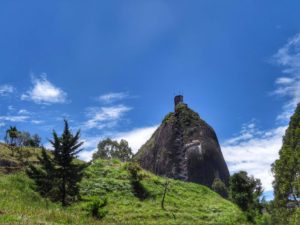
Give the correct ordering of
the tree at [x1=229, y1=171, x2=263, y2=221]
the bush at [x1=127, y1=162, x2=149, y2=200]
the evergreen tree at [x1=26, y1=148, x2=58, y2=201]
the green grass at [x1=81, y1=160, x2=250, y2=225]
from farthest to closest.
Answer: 1. the tree at [x1=229, y1=171, x2=263, y2=221]
2. the bush at [x1=127, y1=162, x2=149, y2=200]
3. the green grass at [x1=81, y1=160, x2=250, y2=225]
4. the evergreen tree at [x1=26, y1=148, x2=58, y2=201]

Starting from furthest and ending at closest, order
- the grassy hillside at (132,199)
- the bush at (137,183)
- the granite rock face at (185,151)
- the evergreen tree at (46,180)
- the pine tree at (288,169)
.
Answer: the granite rock face at (185,151) → the bush at (137,183) → the grassy hillside at (132,199) → the evergreen tree at (46,180) → the pine tree at (288,169)

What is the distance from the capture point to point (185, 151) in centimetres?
8762

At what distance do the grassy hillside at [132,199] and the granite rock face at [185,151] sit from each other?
3193cm

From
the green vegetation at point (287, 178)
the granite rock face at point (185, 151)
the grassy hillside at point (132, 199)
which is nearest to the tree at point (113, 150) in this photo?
the granite rock face at point (185, 151)

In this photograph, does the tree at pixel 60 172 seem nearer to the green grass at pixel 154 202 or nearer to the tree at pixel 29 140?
the green grass at pixel 154 202

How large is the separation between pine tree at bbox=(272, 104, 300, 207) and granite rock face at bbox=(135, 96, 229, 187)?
178 ft

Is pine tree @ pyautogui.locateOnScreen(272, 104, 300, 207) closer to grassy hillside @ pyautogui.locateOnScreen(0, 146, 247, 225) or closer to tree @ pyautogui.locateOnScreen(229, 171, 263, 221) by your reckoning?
grassy hillside @ pyautogui.locateOnScreen(0, 146, 247, 225)

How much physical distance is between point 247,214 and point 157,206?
1206 cm

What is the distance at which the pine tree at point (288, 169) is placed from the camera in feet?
81.1

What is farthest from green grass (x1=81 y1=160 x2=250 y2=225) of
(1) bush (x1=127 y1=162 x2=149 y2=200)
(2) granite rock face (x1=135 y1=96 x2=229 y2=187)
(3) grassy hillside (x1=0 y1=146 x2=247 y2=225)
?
(2) granite rock face (x1=135 y1=96 x2=229 y2=187)

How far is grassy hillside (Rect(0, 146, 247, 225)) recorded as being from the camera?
101 feet

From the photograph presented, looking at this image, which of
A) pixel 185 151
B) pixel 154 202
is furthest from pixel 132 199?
pixel 185 151

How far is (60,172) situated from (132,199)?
11.7 m

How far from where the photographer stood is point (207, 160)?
84.2 meters
